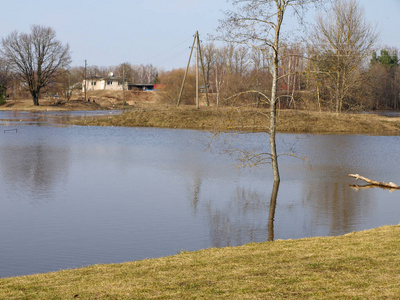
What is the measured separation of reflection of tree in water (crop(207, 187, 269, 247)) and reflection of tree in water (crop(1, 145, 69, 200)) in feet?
19.8

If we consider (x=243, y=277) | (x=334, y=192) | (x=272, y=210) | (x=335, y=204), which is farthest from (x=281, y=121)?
(x=243, y=277)

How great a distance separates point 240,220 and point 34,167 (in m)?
12.5

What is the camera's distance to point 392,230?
11312 mm

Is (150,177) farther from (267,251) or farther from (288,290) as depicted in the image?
(288,290)

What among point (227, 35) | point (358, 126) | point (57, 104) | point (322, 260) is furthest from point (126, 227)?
point (57, 104)

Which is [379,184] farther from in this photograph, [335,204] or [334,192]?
[335,204]

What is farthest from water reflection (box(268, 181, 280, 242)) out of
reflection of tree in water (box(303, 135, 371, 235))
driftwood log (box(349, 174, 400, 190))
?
driftwood log (box(349, 174, 400, 190))

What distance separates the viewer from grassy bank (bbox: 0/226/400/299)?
22.1 ft

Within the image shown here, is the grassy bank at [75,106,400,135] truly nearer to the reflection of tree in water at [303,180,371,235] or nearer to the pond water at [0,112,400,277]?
the pond water at [0,112,400,277]

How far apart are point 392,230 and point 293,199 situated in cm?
576

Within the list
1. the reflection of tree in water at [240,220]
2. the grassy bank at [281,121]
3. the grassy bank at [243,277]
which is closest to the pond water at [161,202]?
the reflection of tree in water at [240,220]

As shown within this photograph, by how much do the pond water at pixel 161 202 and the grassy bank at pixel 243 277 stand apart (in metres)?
1.90

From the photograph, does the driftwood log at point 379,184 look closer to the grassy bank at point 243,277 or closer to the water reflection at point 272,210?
the water reflection at point 272,210

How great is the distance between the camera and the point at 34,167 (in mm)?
23203
